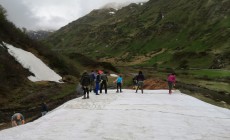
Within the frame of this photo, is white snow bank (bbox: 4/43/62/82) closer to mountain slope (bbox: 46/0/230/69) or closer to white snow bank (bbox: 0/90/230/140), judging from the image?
white snow bank (bbox: 0/90/230/140)

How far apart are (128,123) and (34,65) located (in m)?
36.7

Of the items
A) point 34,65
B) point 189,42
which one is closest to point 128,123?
point 34,65

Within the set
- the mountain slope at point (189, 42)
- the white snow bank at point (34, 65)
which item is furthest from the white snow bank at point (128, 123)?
the mountain slope at point (189, 42)

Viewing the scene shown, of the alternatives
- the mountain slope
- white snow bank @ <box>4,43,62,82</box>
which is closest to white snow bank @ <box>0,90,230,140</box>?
white snow bank @ <box>4,43,62,82</box>

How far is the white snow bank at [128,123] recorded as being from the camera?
53.5 feet

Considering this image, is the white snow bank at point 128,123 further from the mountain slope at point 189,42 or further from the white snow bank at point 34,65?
the mountain slope at point 189,42

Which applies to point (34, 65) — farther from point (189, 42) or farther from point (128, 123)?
point (189, 42)

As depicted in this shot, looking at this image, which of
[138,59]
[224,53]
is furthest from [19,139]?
[138,59]

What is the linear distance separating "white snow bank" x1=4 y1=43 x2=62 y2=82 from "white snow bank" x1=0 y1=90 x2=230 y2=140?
1026 inches

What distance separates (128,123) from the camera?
61.5 ft

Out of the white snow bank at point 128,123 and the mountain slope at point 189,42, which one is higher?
the mountain slope at point 189,42

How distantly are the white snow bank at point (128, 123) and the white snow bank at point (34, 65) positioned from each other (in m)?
26.1

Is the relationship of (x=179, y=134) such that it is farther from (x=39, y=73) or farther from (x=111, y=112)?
(x=39, y=73)

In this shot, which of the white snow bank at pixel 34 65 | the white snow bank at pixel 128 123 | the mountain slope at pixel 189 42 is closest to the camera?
the white snow bank at pixel 128 123
